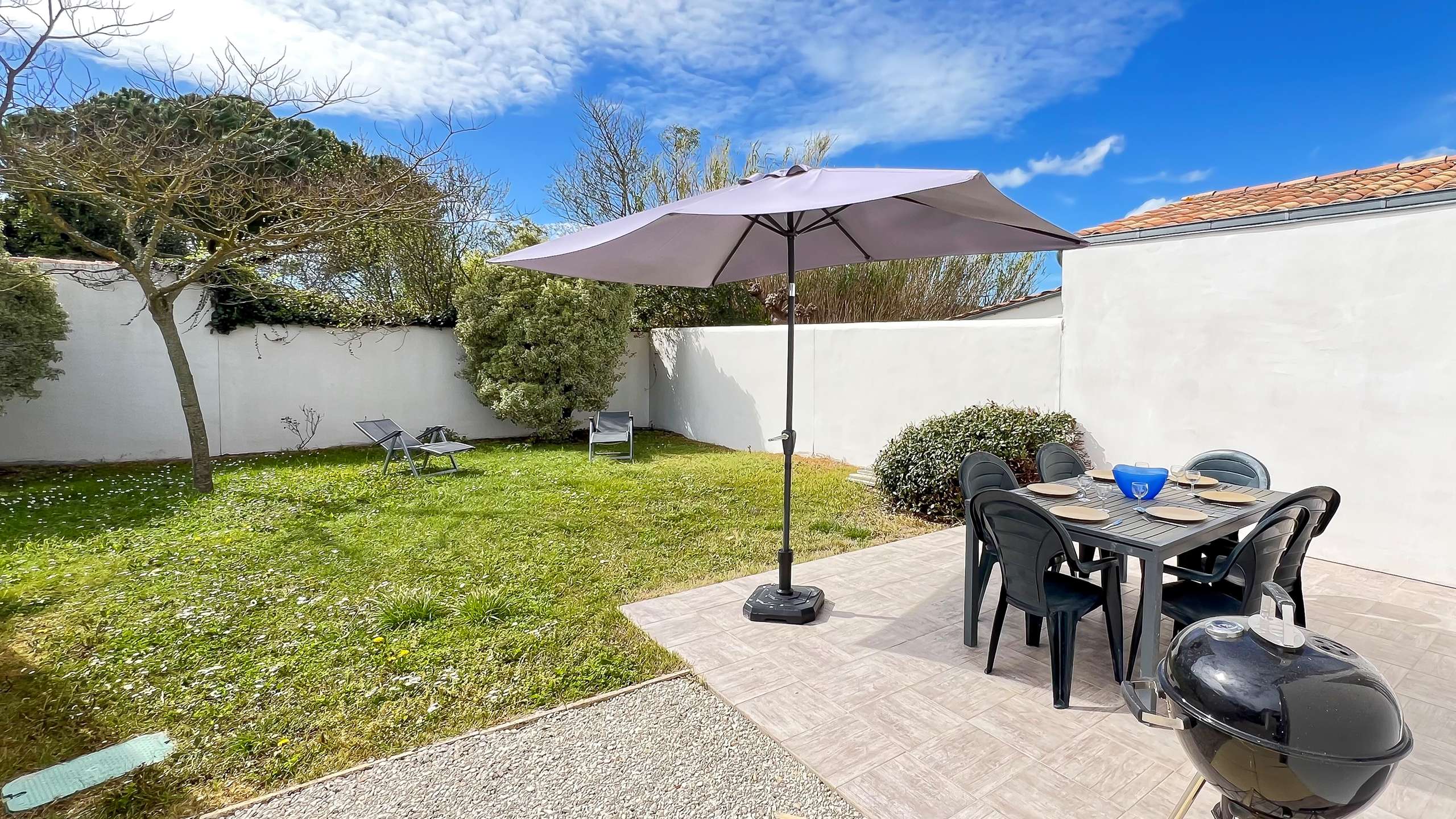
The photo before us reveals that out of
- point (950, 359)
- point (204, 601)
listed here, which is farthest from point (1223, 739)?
point (950, 359)

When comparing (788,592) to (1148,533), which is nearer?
(1148,533)

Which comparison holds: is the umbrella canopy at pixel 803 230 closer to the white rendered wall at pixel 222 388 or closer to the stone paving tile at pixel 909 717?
the stone paving tile at pixel 909 717

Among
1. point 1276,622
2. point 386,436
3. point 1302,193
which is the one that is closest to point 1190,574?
point 1276,622

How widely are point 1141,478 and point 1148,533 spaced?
72cm

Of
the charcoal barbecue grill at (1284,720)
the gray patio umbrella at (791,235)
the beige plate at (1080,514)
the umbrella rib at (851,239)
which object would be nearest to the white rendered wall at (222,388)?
the gray patio umbrella at (791,235)

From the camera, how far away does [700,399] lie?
12.6 m

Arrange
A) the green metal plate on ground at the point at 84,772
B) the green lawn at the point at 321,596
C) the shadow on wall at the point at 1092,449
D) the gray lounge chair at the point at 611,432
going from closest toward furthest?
the green metal plate on ground at the point at 84,772
the green lawn at the point at 321,596
the shadow on wall at the point at 1092,449
the gray lounge chair at the point at 611,432

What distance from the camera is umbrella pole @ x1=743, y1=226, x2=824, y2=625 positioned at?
4105mm

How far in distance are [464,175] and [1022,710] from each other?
1468cm

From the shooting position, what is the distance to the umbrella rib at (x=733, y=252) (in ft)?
14.9

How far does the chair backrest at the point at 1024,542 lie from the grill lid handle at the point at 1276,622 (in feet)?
5.83

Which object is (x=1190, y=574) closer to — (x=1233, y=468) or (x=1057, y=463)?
(x=1057, y=463)

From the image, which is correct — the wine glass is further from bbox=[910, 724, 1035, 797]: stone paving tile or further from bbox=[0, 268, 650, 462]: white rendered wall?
bbox=[0, 268, 650, 462]: white rendered wall

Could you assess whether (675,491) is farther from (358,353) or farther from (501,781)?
(358,353)
